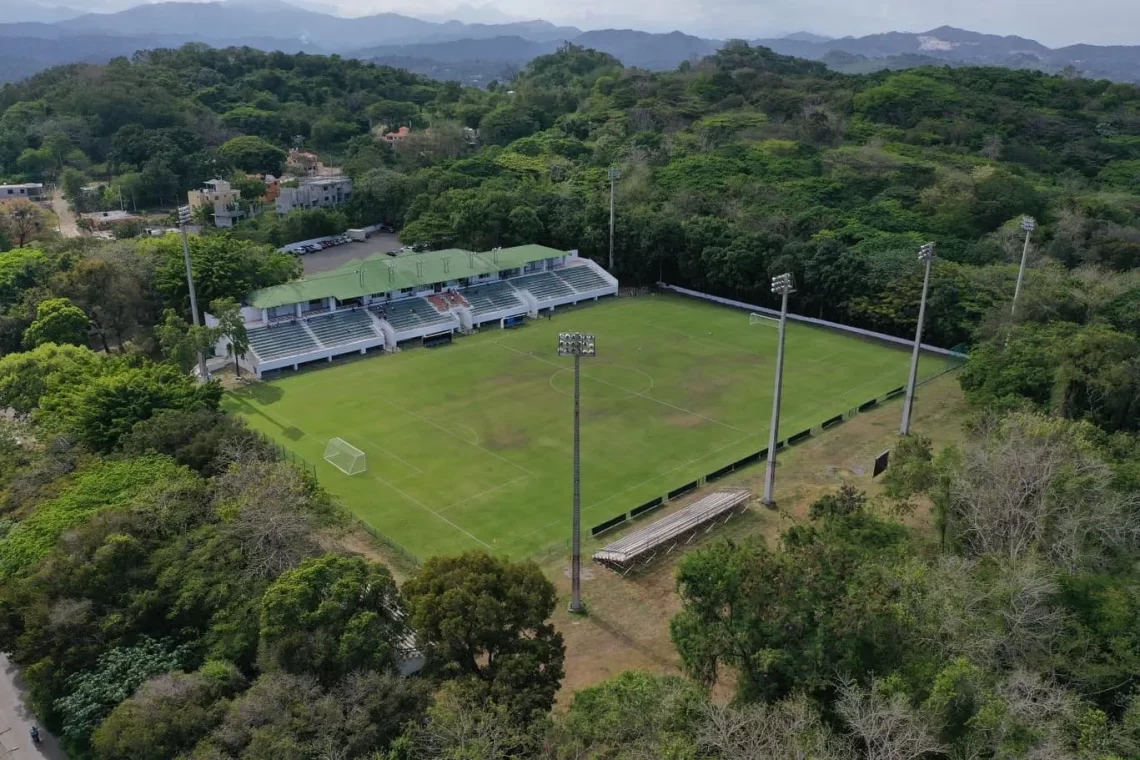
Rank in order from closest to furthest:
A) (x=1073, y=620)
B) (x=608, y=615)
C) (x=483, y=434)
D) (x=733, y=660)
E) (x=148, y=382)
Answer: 1. (x=733, y=660)
2. (x=1073, y=620)
3. (x=608, y=615)
4. (x=148, y=382)
5. (x=483, y=434)

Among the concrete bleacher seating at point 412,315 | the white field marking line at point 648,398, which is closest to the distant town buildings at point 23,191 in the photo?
the concrete bleacher seating at point 412,315

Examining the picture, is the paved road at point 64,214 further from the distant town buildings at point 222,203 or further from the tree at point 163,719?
the tree at point 163,719

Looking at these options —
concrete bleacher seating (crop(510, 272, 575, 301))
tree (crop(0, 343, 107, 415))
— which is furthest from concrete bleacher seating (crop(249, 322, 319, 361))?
concrete bleacher seating (crop(510, 272, 575, 301))

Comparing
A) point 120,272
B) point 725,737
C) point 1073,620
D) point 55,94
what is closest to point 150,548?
point 725,737

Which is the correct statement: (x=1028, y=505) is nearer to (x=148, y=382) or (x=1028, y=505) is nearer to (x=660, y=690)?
(x=660, y=690)

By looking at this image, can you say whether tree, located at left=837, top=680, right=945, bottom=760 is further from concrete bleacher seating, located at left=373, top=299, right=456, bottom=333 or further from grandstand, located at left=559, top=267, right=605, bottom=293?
Result: grandstand, located at left=559, top=267, right=605, bottom=293

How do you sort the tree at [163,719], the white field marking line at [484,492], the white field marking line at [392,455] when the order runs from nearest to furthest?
the tree at [163,719] → the white field marking line at [484,492] → the white field marking line at [392,455]

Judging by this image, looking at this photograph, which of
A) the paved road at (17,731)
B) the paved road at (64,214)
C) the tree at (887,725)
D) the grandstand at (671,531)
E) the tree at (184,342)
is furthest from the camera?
the paved road at (64,214)
